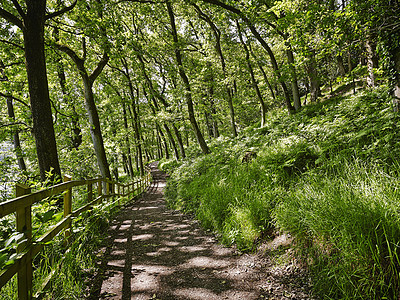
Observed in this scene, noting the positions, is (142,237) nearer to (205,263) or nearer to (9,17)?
(205,263)

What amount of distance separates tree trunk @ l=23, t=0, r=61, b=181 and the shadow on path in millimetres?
2356

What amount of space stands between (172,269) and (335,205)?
8.36 ft

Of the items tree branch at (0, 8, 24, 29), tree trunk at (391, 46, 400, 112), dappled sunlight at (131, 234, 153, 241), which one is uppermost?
tree branch at (0, 8, 24, 29)

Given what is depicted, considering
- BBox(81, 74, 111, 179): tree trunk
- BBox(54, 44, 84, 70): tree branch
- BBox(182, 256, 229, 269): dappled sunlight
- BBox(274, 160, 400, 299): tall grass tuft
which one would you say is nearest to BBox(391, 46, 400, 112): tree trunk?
BBox(274, 160, 400, 299): tall grass tuft

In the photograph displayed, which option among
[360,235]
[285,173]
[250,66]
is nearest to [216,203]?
[285,173]

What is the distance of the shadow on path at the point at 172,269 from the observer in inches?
106

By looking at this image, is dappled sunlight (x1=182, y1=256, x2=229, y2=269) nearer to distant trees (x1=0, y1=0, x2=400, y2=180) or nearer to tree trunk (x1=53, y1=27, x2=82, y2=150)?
distant trees (x1=0, y1=0, x2=400, y2=180)

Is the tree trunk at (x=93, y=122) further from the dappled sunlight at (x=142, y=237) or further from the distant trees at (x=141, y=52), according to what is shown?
the dappled sunlight at (x=142, y=237)

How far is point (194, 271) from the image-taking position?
3.21 meters

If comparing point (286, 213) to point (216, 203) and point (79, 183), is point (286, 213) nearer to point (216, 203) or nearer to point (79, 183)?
point (216, 203)

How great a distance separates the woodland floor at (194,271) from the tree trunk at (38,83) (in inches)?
Answer: 96.3

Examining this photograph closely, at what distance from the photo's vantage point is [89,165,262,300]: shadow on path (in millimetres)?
2689

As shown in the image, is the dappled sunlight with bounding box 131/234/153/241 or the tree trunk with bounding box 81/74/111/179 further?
the tree trunk with bounding box 81/74/111/179

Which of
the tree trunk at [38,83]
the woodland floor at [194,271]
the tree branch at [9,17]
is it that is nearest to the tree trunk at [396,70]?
the woodland floor at [194,271]
